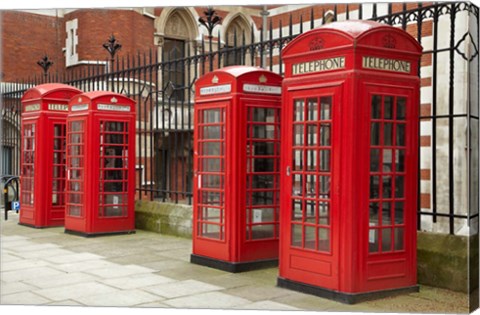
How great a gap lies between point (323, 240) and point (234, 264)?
4.83 ft

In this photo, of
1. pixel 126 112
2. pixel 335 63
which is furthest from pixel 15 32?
pixel 335 63

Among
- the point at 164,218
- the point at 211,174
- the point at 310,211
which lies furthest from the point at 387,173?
the point at 164,218

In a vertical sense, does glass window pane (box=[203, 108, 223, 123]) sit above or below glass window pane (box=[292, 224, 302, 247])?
above

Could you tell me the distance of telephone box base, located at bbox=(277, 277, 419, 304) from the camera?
5.27 m

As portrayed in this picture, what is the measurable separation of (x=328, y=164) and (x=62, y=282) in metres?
2.99

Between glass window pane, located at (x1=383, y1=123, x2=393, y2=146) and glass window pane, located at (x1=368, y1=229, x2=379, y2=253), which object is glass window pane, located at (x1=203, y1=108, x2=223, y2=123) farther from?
glass window pane, located at (x1=368, y1=229, x2=379, y2=253)

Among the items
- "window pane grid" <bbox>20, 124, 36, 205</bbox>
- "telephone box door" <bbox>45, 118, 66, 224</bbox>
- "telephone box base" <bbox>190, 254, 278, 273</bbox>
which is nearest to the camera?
"telephone box base" <bbox>190, 254, 278, 273</bbox>

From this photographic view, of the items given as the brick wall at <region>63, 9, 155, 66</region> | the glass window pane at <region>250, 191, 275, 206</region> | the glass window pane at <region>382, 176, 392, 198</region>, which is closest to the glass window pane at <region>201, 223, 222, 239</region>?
the glass window pane at <region>250, 191, 275, 206</region>

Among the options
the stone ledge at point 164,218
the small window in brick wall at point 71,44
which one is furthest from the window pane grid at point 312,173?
the small window in brick wall at point 71,44

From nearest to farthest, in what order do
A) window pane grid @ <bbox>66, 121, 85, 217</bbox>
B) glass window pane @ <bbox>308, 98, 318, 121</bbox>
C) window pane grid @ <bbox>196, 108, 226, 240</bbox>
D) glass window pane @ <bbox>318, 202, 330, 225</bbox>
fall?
glass window pane @ <bbox>318, 202, 330, 225</bbox> → glass window pane @ <bbox>308, 98, 318, 121</bbox> → window pane grid @ <bbox>196, 108, 226, 240</bbox> → window pane grid @ <bbox>66, 121, 85, 217</bbox>

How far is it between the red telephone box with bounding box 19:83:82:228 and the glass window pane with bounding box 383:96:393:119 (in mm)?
6669

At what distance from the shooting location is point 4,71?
1619 centimetres

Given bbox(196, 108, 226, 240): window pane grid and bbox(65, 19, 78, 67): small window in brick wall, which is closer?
bbox(196, 108, 226, 240): window pane grid

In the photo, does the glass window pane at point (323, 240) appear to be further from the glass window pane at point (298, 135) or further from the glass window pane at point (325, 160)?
the glass window pane at point (298, 135)
